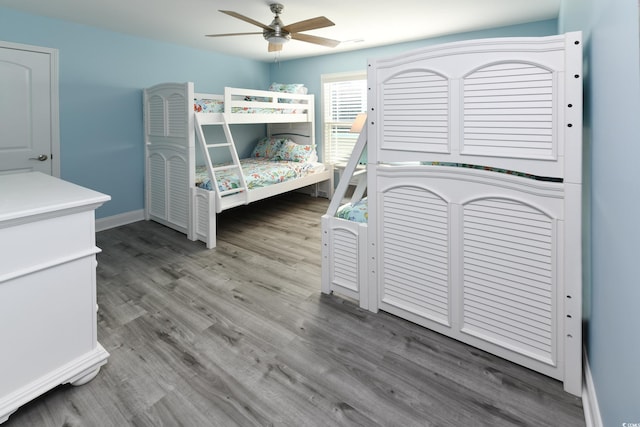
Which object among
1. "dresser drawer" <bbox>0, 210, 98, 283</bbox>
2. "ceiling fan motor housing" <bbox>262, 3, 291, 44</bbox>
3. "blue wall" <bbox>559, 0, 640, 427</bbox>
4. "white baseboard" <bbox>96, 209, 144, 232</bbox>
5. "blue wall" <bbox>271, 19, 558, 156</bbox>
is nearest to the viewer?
"blue wall" <bbox>559, 0, 640, 427</bbox>

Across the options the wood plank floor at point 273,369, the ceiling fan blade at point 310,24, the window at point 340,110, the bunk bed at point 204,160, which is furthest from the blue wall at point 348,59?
the wood plank floor at point 273,369

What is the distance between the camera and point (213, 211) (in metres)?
3.61

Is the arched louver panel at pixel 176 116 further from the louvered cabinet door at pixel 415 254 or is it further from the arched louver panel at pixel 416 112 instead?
the louvered cabinet door at pixel 415 254

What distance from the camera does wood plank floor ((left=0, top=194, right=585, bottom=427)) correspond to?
151 centimetres

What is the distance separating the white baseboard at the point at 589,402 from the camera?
1.37 meters

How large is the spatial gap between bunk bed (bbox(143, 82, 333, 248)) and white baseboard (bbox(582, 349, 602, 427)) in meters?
3.02

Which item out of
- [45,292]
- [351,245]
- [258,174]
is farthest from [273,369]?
[258,174]

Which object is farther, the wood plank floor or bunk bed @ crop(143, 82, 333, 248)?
bunk bed @ crop(143, 82, 333, 248)

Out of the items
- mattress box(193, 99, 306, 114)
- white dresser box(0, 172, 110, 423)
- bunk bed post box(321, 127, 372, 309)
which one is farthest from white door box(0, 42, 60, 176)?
bunk bed post box(321, 127, 372, 309)

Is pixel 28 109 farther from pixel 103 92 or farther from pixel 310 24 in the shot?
pixel 310 24

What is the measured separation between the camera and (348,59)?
528cm

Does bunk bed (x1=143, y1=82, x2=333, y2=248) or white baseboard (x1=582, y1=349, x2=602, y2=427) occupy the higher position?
bunk bed (x1=143, y1=82, x2=333, y2=248)

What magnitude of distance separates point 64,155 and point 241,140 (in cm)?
254

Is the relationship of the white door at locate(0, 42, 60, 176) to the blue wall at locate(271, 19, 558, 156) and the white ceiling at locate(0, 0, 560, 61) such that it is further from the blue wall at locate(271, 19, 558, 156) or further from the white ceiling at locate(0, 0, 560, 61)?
the blue wall at locate(271, 19, 558, 156)
